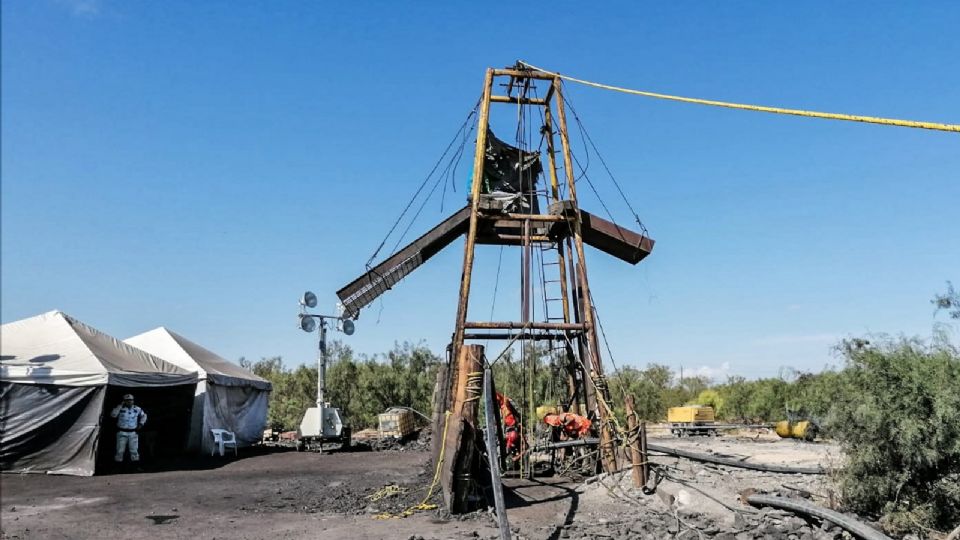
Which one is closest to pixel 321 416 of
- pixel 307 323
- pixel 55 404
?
pixel 307 323

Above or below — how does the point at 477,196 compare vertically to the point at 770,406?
above

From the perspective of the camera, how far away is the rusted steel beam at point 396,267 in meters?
12.9

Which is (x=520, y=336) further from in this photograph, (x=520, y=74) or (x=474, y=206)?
(x=520, y=74)

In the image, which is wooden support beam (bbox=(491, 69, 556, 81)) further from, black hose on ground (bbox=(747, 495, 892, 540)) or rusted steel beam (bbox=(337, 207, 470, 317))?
black hose on ground (bbox=(747, 495, 892, 540))

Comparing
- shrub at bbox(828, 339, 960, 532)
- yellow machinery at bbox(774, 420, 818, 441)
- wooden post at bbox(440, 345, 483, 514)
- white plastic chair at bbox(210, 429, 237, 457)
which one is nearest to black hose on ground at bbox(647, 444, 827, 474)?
shrub at bbox(828, 339, 960, 532)

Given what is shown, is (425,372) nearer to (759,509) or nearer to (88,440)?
(88,440)

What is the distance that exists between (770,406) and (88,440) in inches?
1040

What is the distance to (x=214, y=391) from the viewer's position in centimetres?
2123

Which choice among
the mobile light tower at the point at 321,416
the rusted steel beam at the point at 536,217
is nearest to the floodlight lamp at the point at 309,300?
the mobile light tower at the point at 321,416

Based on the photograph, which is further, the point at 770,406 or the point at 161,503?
the point at 770,406

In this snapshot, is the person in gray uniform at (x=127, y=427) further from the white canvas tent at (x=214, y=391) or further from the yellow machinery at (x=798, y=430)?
the yellow machinery at (x=798, y=430)

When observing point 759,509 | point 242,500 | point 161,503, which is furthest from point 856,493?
point 161,503

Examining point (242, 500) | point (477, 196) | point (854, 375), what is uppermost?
point (477, 196)

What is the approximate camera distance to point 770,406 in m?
30.4
